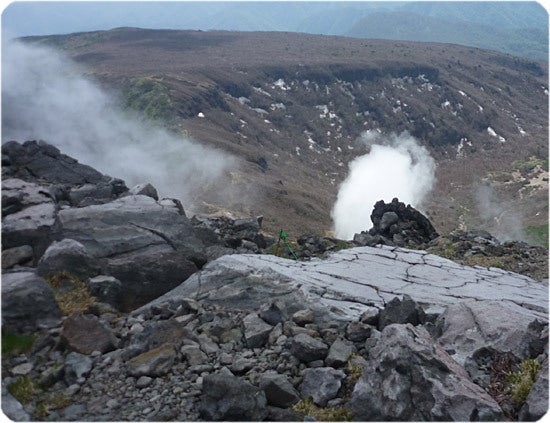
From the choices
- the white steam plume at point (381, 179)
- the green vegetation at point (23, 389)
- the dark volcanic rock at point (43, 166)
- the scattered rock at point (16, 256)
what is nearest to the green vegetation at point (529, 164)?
the white steam plume at point (381, 179)

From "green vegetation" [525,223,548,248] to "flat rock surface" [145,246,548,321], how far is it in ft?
108

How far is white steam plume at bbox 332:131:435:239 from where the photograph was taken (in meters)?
52.0

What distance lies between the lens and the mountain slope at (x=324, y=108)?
58.7 m

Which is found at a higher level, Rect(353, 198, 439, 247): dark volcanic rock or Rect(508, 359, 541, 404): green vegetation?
Rect(508, 359, 541, 404): green vegetation

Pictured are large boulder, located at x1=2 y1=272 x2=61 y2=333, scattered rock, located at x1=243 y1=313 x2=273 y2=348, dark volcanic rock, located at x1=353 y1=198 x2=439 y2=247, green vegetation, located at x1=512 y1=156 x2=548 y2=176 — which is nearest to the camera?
large boulder, located at x1=2 y1=272 x2=61 y2=333

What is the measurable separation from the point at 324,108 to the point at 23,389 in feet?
293

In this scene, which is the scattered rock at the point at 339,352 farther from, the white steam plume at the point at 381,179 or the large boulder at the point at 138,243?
the white steam plume at the point at 381,179

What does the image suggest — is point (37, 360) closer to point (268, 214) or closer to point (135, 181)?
point (268, 214)

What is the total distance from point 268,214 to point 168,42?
10320 cm

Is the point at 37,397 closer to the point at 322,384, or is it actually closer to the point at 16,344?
the point at 16,344

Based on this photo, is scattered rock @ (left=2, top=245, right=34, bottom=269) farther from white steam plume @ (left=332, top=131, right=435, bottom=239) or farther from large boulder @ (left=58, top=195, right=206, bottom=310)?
white steam plume @ (left=332, top=131, right=435, bottom=239)

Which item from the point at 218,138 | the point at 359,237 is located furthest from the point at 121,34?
the point at 359,237

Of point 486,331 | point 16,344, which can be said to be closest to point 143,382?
point 16,344

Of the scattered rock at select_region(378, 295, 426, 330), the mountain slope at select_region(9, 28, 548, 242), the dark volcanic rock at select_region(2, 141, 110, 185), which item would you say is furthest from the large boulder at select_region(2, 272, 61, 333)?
the mountain slope at select_region(9, 28, 548, 242)
